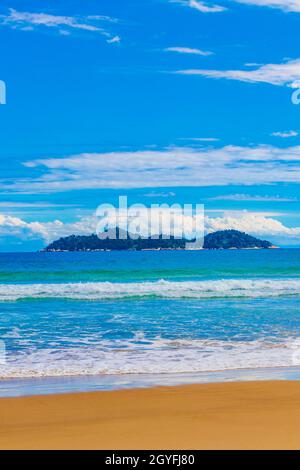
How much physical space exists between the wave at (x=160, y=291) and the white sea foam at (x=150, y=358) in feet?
42.0

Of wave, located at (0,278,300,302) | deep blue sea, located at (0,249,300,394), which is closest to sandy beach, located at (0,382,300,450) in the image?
deep blue sea, located at (0,249,300,394)

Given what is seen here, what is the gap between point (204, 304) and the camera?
21891 mm

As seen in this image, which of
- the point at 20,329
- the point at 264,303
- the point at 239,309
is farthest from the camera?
the point at 264,303

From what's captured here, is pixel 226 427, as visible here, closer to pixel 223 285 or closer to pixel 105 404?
pixel 105 404

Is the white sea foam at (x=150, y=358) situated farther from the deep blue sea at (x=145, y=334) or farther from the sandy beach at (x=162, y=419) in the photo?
the sandy beach at (x=162, y=419)

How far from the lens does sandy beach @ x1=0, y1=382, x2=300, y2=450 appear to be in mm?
5957

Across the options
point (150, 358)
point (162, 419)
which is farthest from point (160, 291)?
point (162, 419)

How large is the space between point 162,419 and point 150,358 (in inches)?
156

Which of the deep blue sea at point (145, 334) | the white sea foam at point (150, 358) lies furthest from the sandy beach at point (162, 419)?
the white sea foam at point (150, 358)

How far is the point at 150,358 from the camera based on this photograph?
10844 millimetres

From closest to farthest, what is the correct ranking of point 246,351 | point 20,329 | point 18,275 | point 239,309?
point 246,351
point 20,329
point 239,309
point 18,275

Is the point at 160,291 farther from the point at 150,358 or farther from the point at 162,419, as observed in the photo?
the point at 162,419
